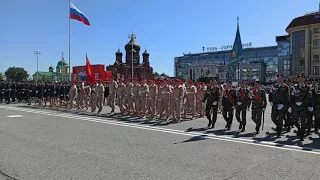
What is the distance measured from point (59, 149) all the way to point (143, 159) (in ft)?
7.83

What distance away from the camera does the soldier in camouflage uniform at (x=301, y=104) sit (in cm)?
906

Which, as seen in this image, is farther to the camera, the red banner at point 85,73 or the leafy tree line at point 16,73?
the leafy tree line at point 16,73

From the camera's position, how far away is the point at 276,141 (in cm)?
880

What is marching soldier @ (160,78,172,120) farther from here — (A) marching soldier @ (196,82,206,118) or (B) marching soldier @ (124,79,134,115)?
(B) marching soldier @ (124,79,134,115)

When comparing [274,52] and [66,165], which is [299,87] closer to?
[66,165]

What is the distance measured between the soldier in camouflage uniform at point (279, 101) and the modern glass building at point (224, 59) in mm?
111336

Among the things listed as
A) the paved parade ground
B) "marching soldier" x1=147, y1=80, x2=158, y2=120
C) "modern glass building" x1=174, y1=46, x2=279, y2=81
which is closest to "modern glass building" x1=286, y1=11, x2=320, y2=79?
"modern glass building" x1=174, y1=46, x2=279, y2=81

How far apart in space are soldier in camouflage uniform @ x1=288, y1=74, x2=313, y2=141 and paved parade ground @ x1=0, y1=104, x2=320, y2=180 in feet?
1.60

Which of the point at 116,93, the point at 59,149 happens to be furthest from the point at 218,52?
the point at 59,149

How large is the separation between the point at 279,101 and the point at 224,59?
141m

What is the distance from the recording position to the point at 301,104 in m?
9.16

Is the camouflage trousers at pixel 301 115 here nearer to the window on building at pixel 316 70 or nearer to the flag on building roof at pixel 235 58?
the flag on building roof at pixel 235 58

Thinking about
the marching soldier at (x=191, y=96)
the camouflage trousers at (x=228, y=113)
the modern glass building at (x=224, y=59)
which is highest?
the modern glass building at (x=224, y=59)

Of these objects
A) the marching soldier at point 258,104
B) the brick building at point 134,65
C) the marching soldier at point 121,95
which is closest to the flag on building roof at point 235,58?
the marching soldier at point 121,95
